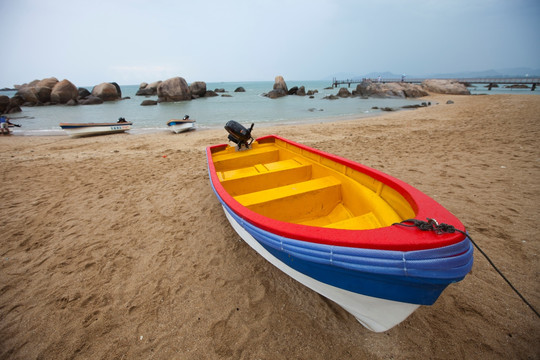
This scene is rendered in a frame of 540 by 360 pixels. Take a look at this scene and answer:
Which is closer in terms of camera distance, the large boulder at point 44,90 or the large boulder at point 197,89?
the large boulder at point 44,90

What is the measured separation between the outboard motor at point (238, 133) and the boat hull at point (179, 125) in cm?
972

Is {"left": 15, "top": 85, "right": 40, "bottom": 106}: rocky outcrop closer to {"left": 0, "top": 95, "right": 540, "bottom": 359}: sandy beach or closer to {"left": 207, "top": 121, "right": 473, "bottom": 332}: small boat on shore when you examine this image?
{"left": 0, "top": 95, "right": 540, "bottom": 359}: sandy beach

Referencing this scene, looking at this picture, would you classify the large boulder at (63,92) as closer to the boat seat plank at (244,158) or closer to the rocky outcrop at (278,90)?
the rocky outcrop at (278,90)

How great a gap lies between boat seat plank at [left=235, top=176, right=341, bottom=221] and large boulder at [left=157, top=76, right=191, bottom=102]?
3823 centimetres

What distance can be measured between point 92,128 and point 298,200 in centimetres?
1542

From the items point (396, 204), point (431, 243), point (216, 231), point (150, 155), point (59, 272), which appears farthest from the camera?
point (150, 155)

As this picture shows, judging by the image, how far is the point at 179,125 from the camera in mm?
13422

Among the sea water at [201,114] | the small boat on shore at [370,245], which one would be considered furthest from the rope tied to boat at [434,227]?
the sea water at [201,114]

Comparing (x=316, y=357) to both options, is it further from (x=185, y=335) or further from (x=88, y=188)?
(x=88, y=188)

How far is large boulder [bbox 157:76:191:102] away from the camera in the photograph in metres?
34.8

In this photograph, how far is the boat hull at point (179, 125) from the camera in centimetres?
1323

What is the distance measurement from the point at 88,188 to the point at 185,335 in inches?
206

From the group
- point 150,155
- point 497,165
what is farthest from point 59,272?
point 497,165

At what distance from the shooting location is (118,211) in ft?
14.3
